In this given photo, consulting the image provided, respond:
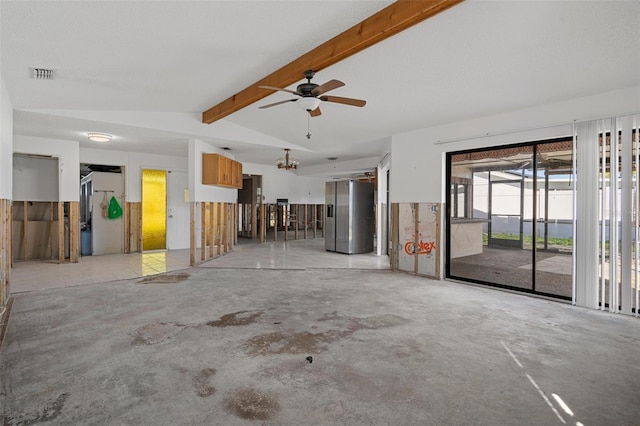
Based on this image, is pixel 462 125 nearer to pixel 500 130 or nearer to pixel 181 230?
pixel 500 130

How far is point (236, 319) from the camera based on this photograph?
151 inches

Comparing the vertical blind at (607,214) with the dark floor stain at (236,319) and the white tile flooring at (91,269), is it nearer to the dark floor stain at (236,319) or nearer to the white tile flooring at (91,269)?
the dark floor stain at (236,319)

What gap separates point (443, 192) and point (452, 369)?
3911 mm

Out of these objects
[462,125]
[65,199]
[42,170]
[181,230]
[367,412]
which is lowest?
[367,412]

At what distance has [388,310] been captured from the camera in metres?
4.20

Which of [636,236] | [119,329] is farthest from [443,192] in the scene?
[119,329]

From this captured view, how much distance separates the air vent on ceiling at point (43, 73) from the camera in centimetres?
381

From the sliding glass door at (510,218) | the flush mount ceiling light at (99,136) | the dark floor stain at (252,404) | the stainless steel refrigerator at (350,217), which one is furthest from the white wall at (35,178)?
the sliding glass door at (510,218)

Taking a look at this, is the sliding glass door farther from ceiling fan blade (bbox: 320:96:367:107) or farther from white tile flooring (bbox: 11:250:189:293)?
white tile flooring (bbox: 11:250:189:293)

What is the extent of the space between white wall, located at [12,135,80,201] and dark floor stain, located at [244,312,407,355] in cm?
682

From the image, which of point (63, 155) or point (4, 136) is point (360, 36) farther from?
point (63, 155)

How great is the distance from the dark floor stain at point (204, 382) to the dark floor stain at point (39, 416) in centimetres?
84

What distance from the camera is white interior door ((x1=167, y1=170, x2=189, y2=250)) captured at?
9508mm

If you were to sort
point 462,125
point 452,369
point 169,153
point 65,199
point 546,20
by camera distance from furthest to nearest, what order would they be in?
point 169,153 → point 65,199 → point 462,125 → point 546,20 → point 452,369
